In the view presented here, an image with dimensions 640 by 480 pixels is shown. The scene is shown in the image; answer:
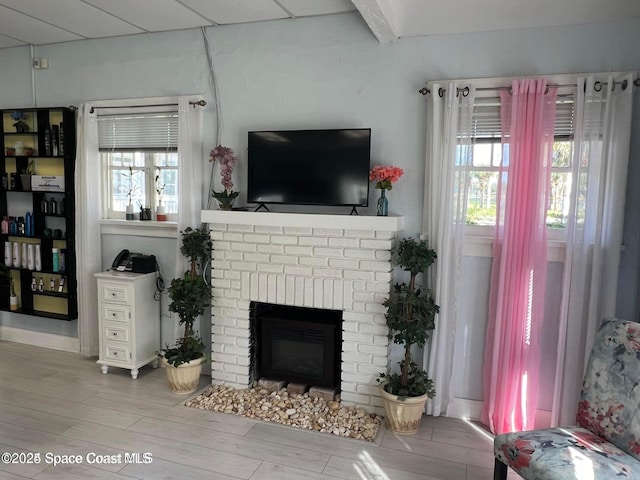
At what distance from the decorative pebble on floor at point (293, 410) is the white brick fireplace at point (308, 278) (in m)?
0.09

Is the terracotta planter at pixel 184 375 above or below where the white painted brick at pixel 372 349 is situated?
below

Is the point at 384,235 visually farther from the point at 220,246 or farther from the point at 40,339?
the point at 40,339

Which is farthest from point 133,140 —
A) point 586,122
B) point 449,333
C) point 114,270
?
point 586,122

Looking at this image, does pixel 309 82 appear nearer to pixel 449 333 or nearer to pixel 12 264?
pixel 449 333

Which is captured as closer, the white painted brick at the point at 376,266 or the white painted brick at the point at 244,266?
the white painted brick at the point at 376,266

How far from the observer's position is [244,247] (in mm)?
3359

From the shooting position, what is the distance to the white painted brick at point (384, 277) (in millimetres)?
3037

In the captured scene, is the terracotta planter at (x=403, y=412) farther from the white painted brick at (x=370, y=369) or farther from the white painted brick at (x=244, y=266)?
the white painted brick at (x=244, y=266)

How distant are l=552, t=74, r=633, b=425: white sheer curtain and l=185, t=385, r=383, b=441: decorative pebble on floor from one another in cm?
129

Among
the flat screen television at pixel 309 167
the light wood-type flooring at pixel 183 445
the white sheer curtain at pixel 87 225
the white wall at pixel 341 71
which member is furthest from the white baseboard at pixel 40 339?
the flat screen television at pixel 309 167

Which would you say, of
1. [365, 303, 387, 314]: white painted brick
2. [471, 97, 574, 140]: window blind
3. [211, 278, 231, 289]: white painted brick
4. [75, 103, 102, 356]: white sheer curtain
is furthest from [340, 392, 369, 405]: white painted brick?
[75, 103, 102, 356]: white sheer curtain

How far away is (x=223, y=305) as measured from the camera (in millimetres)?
3459

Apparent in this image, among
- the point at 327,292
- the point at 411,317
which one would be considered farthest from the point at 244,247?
the point at 411,317

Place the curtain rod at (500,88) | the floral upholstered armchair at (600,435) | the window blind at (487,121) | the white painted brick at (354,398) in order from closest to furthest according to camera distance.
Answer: the floral upholstered armchair at (600,435)
the curtain rod at (500,88)
the window blind at (487,121)
the white painted brick at (354,398)
